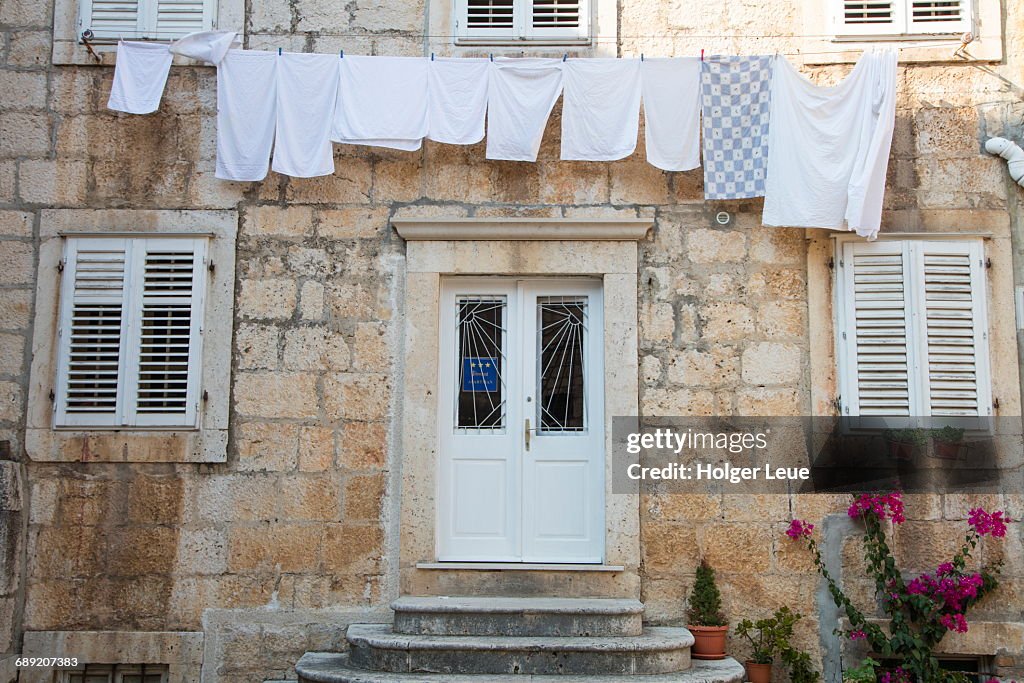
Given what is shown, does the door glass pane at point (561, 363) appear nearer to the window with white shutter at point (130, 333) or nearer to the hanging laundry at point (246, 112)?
the hanging laundry at point (246, 112)

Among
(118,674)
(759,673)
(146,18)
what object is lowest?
(118,674)

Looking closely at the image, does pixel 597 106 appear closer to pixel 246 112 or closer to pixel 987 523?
pixel 246 112

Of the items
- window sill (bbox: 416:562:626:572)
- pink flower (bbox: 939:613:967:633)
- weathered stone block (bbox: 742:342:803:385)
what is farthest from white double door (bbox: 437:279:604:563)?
pink flower (bbox: 939:613:967:633)

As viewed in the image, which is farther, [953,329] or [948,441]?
[953,329]

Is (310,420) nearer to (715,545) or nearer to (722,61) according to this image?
(715,545)

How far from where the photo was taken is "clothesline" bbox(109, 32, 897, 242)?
664 centimetres

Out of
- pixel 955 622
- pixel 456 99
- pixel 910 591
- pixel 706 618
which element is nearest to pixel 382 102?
pixel 456 99

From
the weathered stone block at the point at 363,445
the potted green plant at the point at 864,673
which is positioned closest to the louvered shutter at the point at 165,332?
the weathered stone block at the point at 363,445

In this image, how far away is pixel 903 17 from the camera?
23.1 feet

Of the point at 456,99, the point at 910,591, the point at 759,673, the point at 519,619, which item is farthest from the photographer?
the point at 456,99

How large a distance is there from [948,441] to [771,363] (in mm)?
1215

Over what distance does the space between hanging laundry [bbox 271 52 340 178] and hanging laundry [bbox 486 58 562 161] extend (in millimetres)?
1045

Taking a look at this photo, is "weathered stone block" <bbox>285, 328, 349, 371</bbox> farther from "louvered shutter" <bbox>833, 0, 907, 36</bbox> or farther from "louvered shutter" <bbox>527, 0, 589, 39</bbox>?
"louvered shutter" <bbox>833, 0, 907, 36</bbox>

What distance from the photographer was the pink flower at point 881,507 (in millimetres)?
6453
